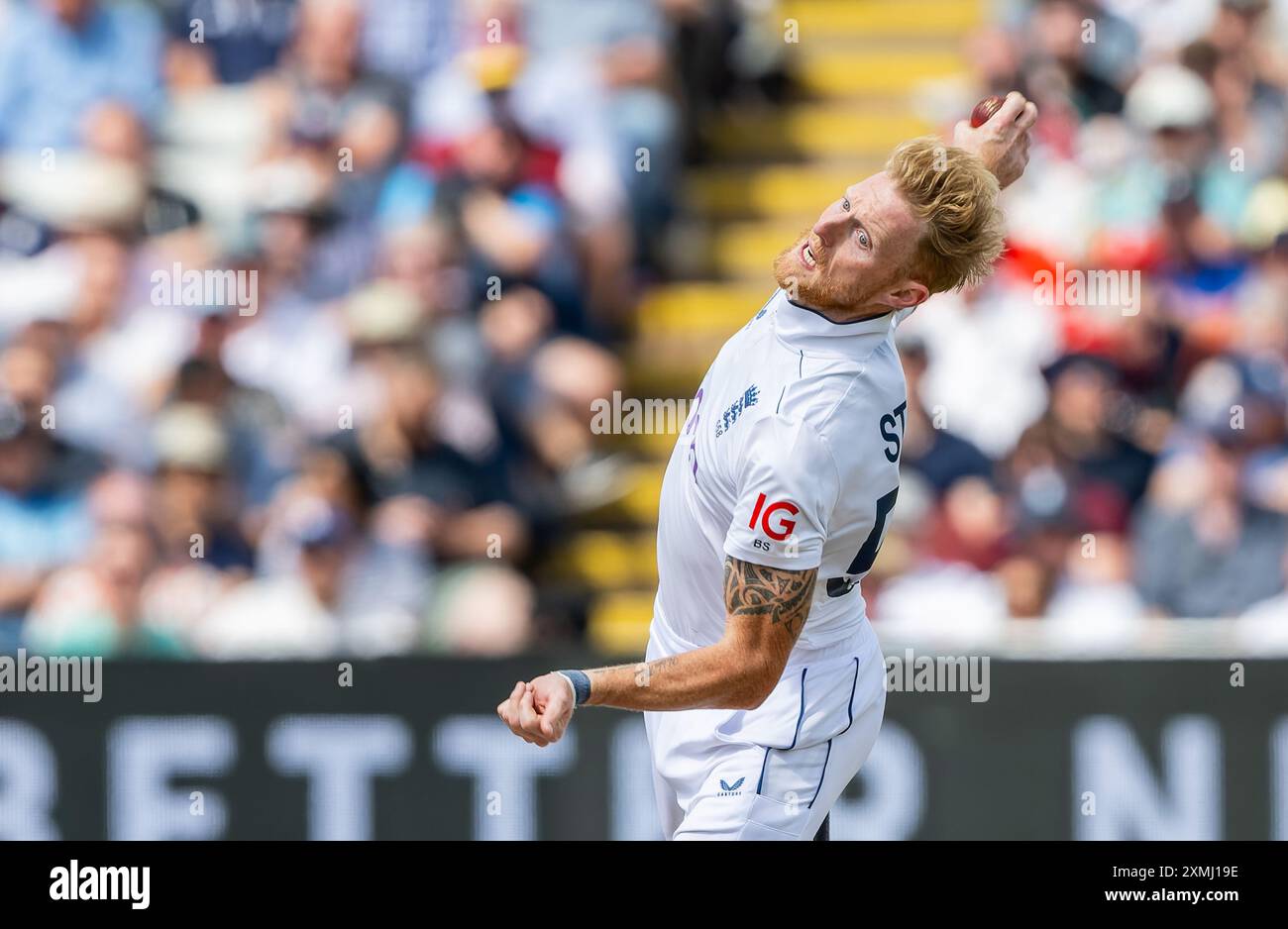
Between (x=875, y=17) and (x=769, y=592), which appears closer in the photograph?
(x=769, y=592)

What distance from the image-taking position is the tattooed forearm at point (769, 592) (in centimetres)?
352

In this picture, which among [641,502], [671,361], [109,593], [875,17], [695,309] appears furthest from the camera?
[875,17]

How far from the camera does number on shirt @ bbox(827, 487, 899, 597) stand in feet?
12.3

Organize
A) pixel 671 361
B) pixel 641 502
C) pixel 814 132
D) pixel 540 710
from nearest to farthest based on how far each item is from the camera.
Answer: pixel 540 710 → pixel 641 502 → pixel 671 361 → pixel 814 132

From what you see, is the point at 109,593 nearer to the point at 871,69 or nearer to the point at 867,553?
the point at 867,553

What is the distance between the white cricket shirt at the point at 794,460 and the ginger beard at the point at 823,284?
0.03m

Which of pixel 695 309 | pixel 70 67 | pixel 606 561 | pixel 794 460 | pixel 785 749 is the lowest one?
pixel 785 749

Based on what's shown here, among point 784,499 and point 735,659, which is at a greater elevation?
point 784,499

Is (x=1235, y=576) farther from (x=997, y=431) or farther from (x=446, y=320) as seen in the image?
(x=446, y=320)

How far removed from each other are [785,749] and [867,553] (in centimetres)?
48

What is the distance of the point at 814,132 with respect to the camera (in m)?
8.34

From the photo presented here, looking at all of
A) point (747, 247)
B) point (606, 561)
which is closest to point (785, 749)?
point (606, 561)

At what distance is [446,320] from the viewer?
707 cm

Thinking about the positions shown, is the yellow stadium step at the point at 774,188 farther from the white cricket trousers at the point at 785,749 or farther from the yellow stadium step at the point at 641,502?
the white cricket trousers at the point at 785,749
